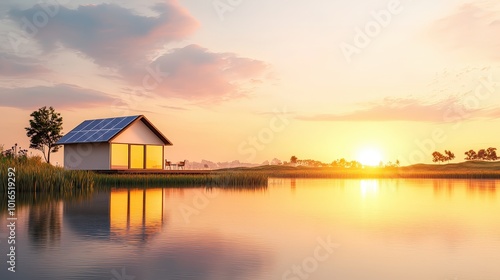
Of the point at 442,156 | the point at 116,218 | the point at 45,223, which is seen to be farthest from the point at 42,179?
the point at 442,156

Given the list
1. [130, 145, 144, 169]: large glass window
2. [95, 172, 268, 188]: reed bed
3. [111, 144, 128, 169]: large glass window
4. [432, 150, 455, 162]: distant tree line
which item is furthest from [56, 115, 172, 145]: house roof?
[432, 150, 455, 162]: distant tree line

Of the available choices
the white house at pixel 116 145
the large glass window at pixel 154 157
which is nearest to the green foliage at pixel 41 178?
the white house at pixel 116 145

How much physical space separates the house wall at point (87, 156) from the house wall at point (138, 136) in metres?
1.43

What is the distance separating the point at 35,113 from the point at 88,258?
51.7 metres

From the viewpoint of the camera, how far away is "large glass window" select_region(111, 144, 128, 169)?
140ft

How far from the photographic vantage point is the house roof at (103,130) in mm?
42812

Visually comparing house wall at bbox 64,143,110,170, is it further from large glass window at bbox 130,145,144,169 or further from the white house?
large glass window at bbox 130,145,144,169

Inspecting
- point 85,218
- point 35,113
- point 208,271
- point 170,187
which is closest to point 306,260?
point 208,271

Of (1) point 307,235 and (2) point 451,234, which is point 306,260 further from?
(2) point 451,234

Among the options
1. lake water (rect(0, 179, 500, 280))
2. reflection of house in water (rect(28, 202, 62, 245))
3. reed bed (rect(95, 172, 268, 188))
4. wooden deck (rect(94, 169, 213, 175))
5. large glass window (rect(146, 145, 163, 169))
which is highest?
large glass window (rect(146, 145, 163, 169))

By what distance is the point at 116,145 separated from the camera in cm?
4294

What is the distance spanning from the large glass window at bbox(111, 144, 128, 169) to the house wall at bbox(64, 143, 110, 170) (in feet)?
1.40

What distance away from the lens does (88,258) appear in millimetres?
11344

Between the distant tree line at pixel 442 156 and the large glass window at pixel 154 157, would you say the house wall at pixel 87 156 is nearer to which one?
the large glass window at pixel 154 157
